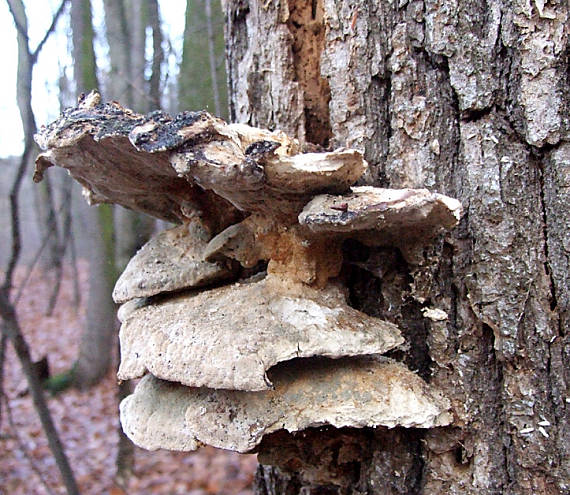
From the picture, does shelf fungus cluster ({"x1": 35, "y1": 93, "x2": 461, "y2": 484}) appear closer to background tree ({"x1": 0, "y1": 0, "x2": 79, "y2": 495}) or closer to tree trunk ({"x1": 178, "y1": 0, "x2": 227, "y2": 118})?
background tree ({"x1": 0, "y1": 0, "x2": 79, "y2": 495})

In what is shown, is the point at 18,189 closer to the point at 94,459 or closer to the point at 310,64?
the point at 310,64

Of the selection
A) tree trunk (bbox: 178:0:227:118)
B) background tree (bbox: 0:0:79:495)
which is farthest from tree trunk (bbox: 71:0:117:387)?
background tree (bbox: 0:0:79:495)

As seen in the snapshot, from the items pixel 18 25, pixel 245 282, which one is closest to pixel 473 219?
pixel 245 282

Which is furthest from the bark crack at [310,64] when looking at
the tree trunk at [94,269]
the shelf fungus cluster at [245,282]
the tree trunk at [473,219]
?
the tree trunk at [94,269]

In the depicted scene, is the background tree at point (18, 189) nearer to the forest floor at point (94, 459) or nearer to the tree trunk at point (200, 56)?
the forest floor at point (94, 459)

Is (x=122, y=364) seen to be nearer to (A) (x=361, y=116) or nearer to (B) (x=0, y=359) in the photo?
(A) (x=361, y=116)

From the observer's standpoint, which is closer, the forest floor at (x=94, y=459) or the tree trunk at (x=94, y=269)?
the forest floor at (x=94, y=459)

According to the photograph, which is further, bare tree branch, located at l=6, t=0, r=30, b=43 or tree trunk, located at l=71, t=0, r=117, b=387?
tree trunk, located at l=71, t=0, r=117, b=387
